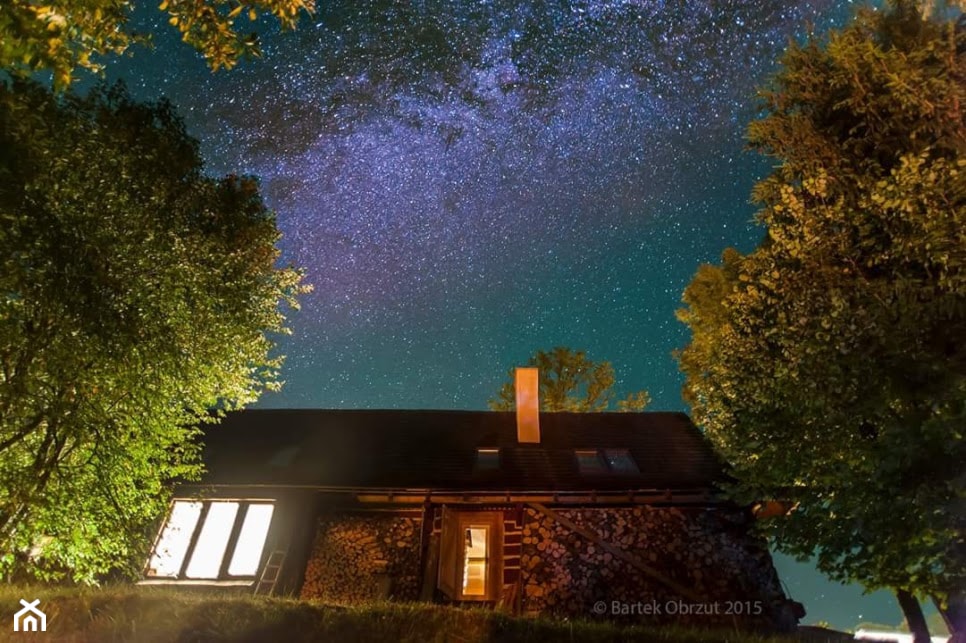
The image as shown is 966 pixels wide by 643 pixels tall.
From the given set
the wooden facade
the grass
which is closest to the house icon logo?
the grass

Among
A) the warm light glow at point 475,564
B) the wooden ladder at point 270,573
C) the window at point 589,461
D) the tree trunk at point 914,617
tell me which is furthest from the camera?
the window at point 589,461

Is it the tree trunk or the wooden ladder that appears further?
the wooden ladder

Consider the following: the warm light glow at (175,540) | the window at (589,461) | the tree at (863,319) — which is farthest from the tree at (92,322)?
the tree at (863,319)

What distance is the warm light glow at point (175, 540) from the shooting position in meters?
13.2

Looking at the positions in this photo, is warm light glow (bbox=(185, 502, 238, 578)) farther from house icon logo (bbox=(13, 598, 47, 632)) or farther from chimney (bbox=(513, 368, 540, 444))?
chimney (bbox=(513, 368, 540, 444))

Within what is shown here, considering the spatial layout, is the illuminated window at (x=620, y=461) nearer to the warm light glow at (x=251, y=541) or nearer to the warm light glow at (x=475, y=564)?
the warm light glow at (x=475, y=564)

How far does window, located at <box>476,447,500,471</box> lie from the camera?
51.2 ft

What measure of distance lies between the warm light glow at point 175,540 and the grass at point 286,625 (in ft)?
16.2

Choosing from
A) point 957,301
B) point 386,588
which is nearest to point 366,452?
point 386,588

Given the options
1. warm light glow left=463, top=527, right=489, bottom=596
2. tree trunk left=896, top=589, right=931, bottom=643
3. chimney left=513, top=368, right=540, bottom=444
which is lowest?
tree trunk left=896, top=589, right=931, bottom=643

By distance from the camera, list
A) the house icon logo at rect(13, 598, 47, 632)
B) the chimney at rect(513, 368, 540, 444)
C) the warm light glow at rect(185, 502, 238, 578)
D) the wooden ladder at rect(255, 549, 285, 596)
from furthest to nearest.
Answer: the chimney at rect(513, 368, 540, 444)
the warm light glow at rect(185, 502, 238, 578)
the wooden ladder at rect(255, 549, 285, 596)
the house icon logo at rect(13, 598, 47, 632)

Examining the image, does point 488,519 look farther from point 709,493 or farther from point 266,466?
point 266,466

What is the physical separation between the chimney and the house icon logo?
12.1m

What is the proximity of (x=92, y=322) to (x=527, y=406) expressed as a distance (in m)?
12.2
